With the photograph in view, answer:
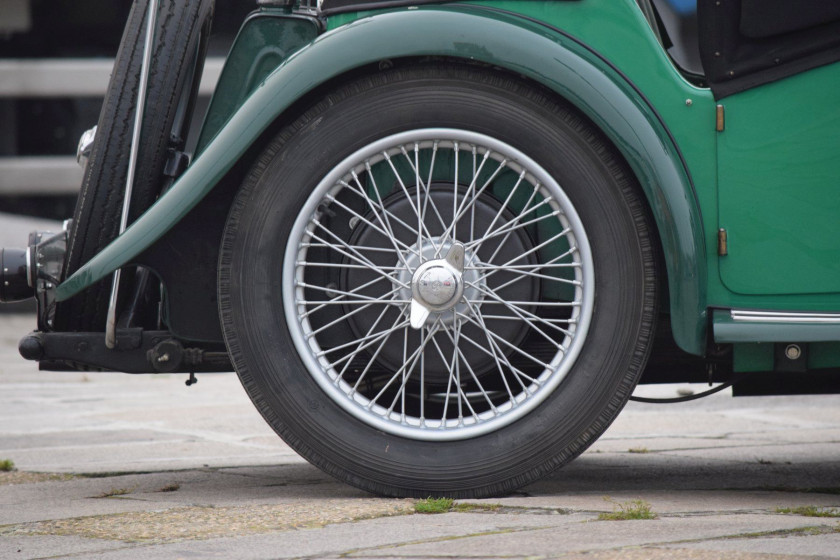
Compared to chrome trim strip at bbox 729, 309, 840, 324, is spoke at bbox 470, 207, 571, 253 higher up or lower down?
higher up

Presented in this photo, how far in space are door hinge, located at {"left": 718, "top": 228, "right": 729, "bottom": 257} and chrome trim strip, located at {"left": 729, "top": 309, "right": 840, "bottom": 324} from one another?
0.14 meters

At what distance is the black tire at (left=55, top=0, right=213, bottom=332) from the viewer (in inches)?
113

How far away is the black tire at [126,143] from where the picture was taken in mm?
2881

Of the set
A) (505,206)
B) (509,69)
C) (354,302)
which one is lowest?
(354,302)

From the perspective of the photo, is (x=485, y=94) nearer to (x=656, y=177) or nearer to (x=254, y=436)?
(x=656, y=177)

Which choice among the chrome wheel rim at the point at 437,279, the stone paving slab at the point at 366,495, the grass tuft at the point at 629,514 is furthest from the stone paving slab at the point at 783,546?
the chrome wheel rim at the point at 437,279

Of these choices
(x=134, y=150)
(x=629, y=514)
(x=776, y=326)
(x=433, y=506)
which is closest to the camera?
(x=629, y=514)

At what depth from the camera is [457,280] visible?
2.60 m

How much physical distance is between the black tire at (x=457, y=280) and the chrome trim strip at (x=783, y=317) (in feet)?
0.69

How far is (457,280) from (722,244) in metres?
0.64

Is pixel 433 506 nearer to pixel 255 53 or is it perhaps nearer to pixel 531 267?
pixel 531 267

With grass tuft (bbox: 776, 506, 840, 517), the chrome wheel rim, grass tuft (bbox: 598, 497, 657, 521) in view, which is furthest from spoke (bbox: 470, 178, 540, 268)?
grass tuft (bbox: 776, 506, 840, 517)

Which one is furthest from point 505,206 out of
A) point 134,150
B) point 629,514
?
point 134,150

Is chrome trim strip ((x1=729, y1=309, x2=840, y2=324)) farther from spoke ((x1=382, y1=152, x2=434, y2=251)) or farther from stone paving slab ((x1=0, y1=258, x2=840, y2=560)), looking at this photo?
spoke ((x1=382, y1=152, x2=434, y2=251))
